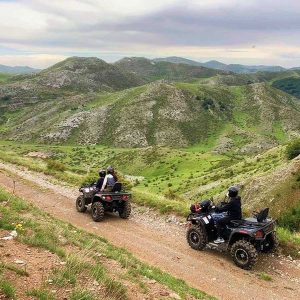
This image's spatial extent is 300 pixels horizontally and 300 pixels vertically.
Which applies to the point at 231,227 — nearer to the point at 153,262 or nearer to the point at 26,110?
the point at 153,262

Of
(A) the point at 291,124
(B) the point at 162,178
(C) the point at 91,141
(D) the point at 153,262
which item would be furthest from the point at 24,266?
(A) the point at 291,124

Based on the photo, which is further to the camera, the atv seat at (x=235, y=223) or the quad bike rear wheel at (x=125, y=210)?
the quad bike rear wheel at (x=125, y=210)

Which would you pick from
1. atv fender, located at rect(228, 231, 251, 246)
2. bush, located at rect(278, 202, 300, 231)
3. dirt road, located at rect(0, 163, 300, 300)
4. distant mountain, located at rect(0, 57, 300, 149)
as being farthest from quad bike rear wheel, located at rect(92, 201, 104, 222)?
distant mountain, located at rect(0, 57, 300, 149)

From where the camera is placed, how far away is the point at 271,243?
1488 cm

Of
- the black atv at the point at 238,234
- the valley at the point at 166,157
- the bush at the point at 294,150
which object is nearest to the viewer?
the black atv at the point at 238,234

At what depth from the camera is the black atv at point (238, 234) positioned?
13664mm

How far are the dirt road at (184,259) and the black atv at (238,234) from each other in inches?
15.1

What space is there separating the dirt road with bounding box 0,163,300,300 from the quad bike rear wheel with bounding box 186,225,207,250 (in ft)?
0.79

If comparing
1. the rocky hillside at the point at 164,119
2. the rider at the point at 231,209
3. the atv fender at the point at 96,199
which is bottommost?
the rocky hillside at the point at 164,119

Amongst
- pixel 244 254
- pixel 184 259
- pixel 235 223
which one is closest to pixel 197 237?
pixel 184 259

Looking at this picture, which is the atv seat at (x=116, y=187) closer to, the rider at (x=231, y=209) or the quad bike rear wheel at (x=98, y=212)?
the quad bike rear wheel at (x=98, y=212)

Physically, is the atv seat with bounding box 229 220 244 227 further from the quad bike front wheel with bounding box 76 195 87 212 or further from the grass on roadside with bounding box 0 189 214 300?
the quad bike front wheel with bounding box 76 195 87 212

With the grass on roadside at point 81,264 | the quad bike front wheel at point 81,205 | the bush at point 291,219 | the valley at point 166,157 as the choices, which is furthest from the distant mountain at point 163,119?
the grass on roadside at point 81,264

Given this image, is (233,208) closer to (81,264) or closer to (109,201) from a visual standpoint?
(81,264)
